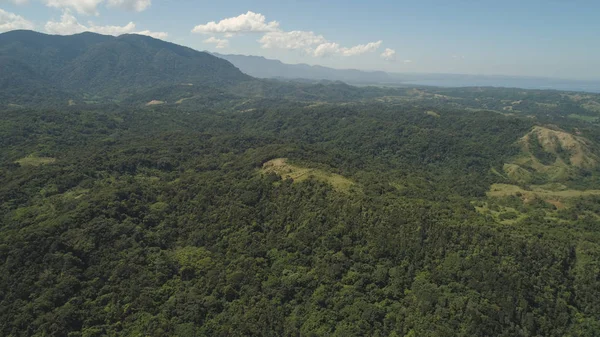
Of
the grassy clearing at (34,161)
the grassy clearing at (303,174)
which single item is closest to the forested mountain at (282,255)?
the grassy clearing at (303,174)

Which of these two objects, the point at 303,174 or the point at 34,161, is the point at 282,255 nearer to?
the point at 303,174

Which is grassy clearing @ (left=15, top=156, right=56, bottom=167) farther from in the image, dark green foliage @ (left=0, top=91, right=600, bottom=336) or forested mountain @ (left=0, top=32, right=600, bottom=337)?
dark green foliage @ (left=0, top=91, right=600, bottom=336)

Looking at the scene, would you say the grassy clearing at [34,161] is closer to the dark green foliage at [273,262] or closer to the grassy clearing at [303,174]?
the dark green foliage at [273,262]

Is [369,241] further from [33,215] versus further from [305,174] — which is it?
[33,215]

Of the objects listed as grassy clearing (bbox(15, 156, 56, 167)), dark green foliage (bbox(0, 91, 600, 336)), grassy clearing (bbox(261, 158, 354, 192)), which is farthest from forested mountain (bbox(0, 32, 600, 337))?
grassy clearing (bbox(15, 156, 56, 167))

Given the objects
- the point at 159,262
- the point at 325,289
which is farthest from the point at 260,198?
the point at 325,289

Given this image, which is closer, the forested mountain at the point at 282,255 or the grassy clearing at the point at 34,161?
the forested mountain at the point at 282,255
